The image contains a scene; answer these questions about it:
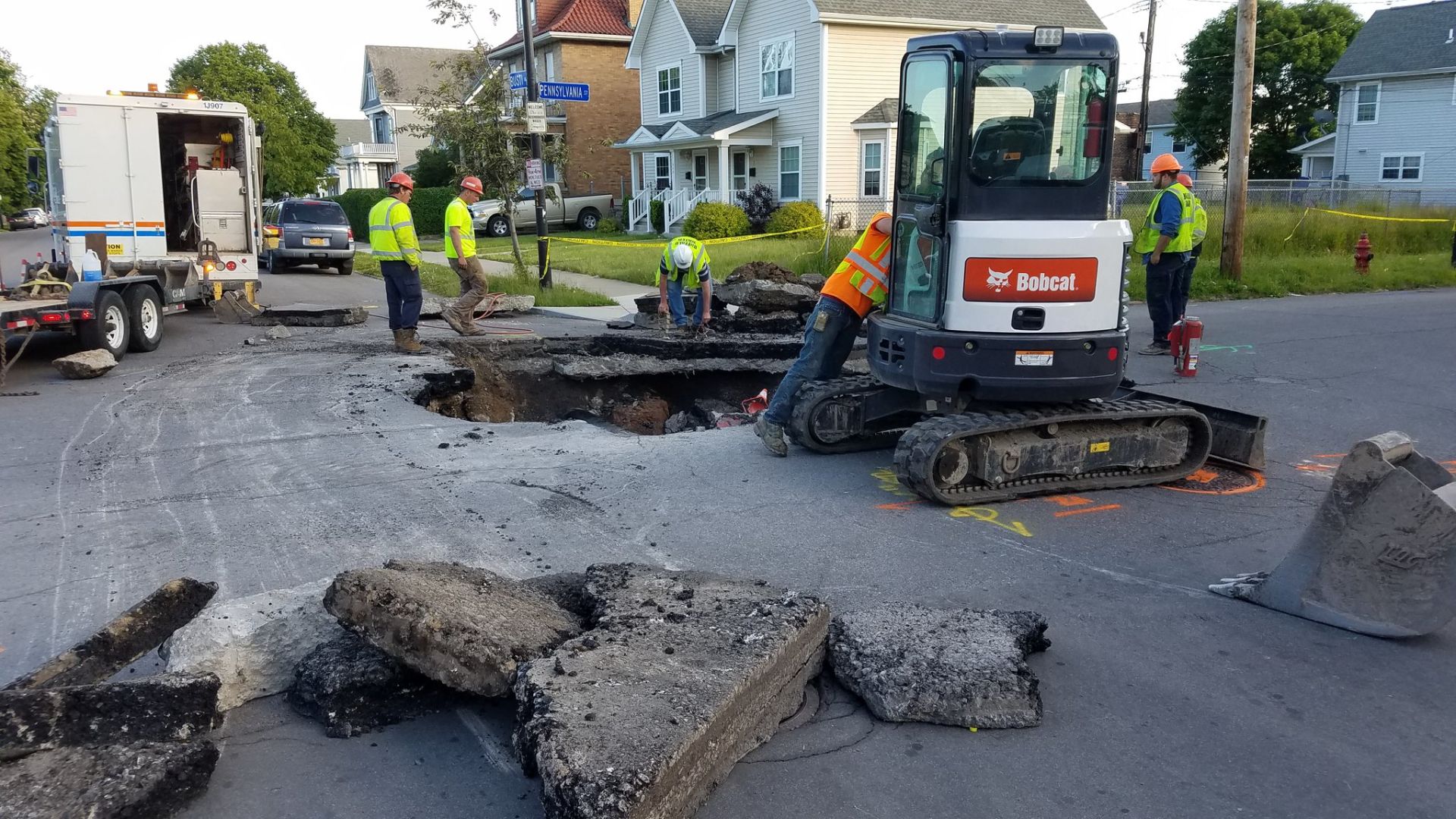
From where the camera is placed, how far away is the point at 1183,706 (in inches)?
166

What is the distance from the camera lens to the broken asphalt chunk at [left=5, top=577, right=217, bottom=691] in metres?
4.12

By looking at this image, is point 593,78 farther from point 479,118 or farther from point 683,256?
point 683,256

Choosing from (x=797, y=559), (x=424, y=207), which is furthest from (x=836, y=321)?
(x=424, y=207)

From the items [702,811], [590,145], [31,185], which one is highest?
[590,145]

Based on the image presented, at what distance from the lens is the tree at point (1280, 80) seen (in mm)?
50875

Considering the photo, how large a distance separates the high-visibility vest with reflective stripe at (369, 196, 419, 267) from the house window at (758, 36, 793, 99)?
74.2 feet

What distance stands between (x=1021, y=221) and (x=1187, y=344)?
558cm

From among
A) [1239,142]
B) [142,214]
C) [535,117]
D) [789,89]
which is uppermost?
[789,89]

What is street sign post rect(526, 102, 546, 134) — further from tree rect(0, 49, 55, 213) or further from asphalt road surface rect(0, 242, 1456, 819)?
tree rect(0, 49, 55, 213)

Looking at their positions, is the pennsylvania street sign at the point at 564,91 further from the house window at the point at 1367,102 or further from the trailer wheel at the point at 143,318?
the house window at the point at 1367,102

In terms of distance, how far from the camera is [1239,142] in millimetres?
17094

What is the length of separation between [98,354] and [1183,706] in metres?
11.1

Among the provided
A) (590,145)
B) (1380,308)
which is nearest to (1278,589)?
(1380,308)

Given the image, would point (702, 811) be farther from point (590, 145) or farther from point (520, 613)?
point (590, 145)
